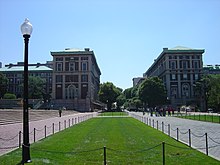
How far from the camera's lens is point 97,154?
43.5 feet

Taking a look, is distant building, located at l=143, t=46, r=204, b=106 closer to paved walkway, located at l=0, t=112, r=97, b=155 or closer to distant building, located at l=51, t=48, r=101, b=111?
distant building, located at l=51, t=48, r=101, b=111

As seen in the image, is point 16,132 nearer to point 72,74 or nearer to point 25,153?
point 25,153

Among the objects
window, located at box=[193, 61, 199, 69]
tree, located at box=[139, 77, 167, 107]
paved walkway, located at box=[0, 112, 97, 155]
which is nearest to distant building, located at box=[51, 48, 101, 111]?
tree, located at box=[139, 77, 167, 107]

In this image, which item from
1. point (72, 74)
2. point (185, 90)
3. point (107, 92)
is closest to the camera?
point (107, 92)

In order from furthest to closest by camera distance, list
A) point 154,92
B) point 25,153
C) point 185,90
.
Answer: point 185,90 → point 154,92 → point 25,153

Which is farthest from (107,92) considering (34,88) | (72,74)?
(34,88)

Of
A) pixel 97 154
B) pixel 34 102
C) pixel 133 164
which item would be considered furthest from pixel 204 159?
pixel 34 102

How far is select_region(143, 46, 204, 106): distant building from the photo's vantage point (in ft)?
370

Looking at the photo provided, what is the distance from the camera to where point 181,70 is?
376ft

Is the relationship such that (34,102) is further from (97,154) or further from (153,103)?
(97,154)

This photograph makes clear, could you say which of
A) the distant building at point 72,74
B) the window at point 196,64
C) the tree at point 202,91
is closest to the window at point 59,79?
the distant building at point 72,74

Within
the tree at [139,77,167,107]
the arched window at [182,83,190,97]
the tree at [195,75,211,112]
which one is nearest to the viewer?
the tree at [195,75,211,112]

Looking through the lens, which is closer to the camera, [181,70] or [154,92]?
[154,92]

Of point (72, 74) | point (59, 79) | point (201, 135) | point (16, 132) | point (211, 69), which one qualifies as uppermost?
point (211, 69)
